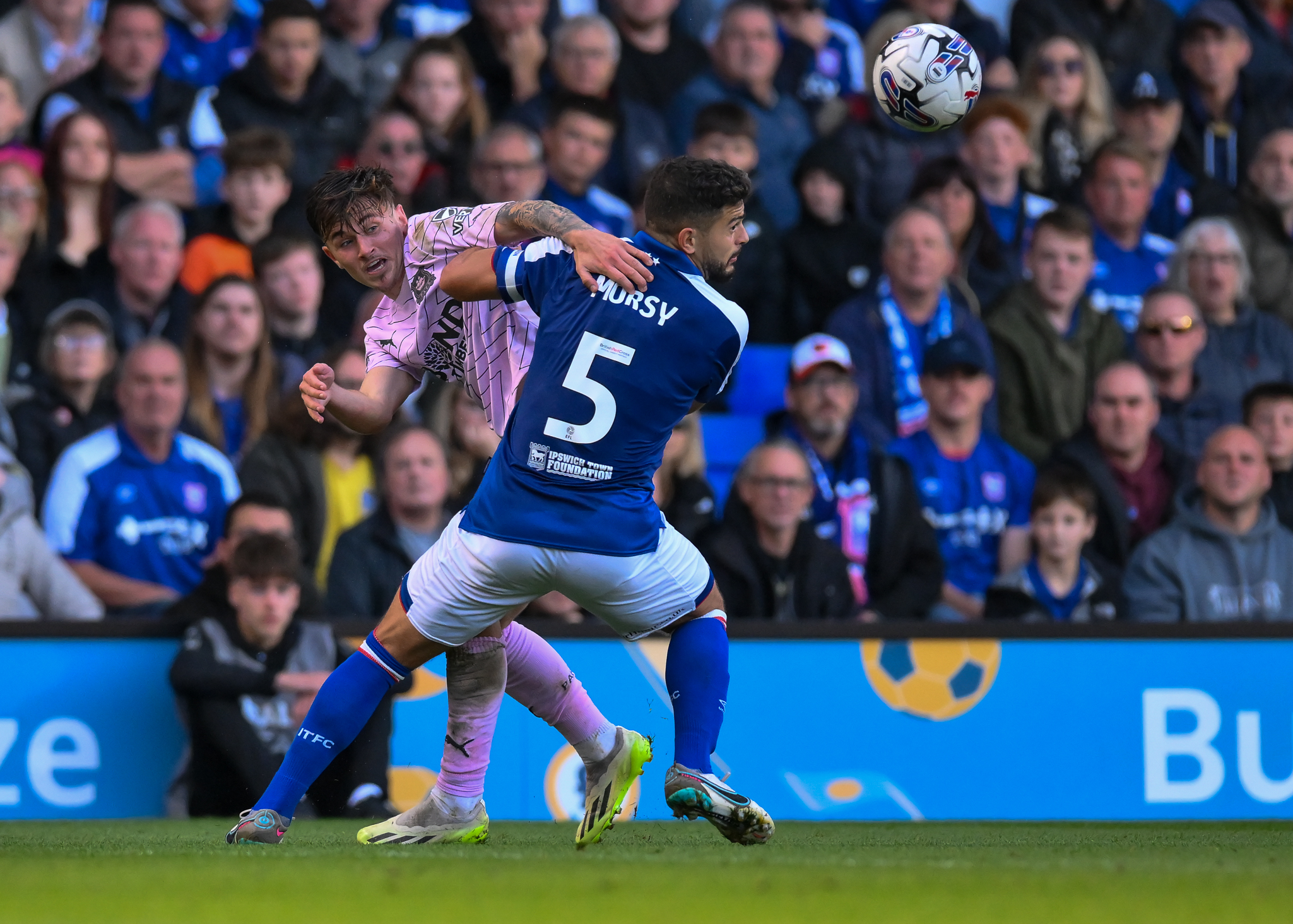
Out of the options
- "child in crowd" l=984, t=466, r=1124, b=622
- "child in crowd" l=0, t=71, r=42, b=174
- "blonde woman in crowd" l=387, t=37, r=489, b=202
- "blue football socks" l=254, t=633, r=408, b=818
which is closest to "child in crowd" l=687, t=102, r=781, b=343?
"blonde woman in crowd" l=387, t=37, r=489, b=202

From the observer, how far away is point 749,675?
858 cm

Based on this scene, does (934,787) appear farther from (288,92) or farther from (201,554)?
(288,92)

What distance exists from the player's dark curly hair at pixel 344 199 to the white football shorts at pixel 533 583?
1028 millimetres

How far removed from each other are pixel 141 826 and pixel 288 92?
15.6 feet

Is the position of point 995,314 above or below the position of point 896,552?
above

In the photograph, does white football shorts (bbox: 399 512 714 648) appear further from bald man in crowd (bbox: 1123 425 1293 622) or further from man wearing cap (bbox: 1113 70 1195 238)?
man wearing cap (bbox: 1113 70 1195 238)

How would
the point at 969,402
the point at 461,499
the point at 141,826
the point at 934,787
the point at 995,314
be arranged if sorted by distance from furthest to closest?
the point at 995,314 < the point at 969,402 < the point at 461,499 < the point at 934,787 < the point at 141,826

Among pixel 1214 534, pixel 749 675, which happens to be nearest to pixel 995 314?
pixel 1214 534

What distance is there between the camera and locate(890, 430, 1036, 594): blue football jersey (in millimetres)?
9703

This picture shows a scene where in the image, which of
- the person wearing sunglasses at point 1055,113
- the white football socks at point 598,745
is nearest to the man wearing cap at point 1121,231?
the person wearing sunglasses at point 1055,113

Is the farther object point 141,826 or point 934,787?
point 934,787

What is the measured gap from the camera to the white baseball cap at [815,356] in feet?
31.9

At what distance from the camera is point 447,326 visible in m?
6.01

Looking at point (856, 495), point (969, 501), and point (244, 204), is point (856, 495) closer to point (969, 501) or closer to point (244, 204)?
point (969, 501)
